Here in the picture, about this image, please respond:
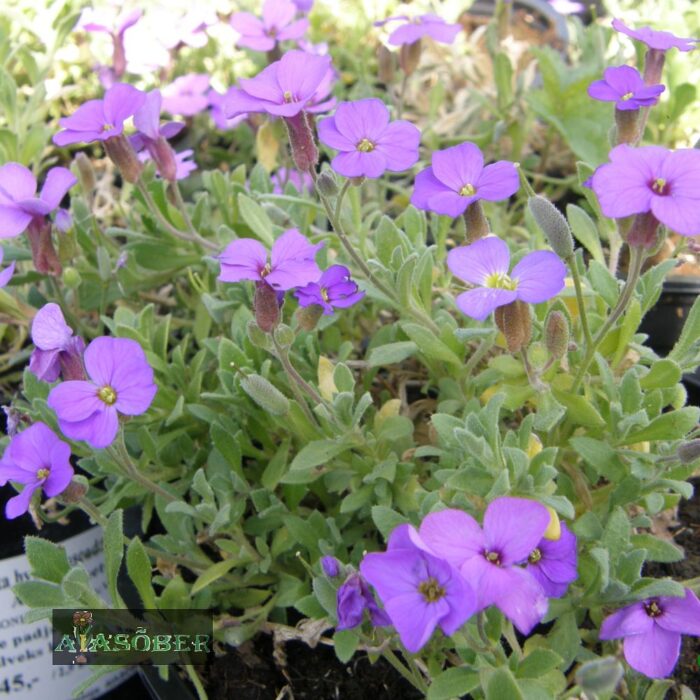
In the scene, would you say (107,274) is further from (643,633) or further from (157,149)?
(643,633)

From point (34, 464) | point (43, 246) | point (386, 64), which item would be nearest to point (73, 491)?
point (34, 464)

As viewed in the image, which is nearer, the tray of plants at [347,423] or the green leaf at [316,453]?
the tray of plants at [347,423]

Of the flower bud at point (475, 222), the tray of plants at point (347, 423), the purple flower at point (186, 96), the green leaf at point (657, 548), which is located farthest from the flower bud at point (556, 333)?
the purple flower at point (186, 96)

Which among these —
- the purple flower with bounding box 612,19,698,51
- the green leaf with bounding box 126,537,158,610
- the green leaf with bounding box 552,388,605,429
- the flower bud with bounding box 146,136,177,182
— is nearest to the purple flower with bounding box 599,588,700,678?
the green leaf with bounding box 552,388,605,429

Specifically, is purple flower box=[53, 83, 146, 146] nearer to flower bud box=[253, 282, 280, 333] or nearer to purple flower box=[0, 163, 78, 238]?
purple flower box=[0, 163, 78, 238]

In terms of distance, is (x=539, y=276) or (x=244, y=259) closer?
(x=539, y=276)

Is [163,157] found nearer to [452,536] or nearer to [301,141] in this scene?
[301,141]

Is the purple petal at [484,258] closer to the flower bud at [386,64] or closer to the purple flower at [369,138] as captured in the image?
the purple flower at [369,138]
